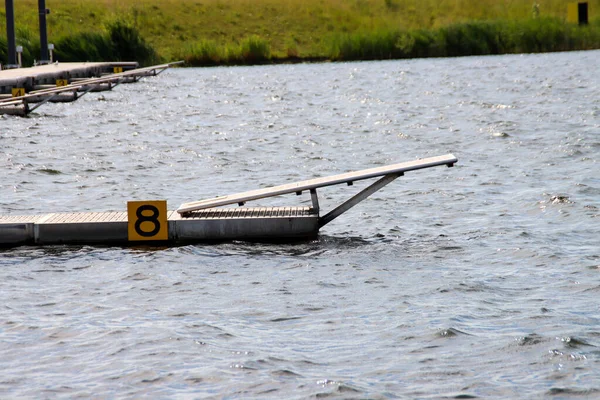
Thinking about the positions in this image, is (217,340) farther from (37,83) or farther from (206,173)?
(37,83)

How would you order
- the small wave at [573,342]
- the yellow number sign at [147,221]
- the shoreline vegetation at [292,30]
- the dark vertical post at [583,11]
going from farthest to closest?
the dark vertical post at [583,11], the shoreline vegetation at [292,30], the yellow number sign at [147,221], the small wave at [573,342]

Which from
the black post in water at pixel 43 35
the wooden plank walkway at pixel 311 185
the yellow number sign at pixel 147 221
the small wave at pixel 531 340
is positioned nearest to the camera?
the small wave at pixel 531 340

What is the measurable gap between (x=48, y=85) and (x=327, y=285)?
3075 cm

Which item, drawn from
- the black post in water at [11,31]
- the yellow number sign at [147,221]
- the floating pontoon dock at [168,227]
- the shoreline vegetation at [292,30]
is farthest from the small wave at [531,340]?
the shoreline vegetation at [292,30]

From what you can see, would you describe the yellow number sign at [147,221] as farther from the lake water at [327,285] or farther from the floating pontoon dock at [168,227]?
the lake water at [327,285]

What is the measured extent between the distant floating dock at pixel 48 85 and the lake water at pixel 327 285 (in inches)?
277

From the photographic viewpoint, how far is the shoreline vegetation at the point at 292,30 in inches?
2643

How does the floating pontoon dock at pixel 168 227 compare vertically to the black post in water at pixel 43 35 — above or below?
below

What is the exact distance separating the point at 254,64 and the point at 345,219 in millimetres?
56920

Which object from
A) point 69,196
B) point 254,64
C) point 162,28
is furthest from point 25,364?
point 162,28

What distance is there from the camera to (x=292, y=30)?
8712 centimetres

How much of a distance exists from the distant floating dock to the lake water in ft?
23.1

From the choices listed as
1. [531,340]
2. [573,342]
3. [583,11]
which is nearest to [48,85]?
[531,340]

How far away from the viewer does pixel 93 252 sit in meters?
13.2
